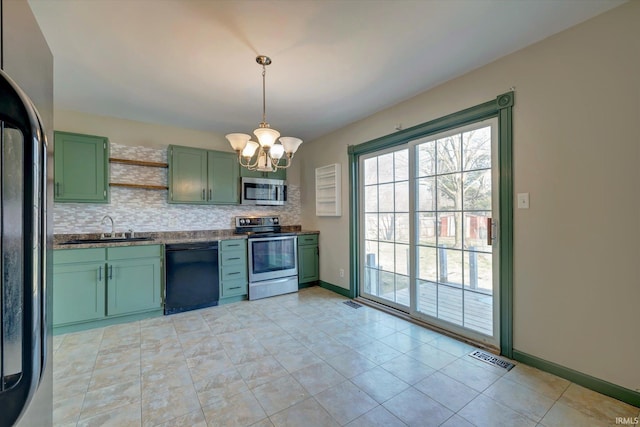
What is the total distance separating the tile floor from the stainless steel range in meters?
0.99

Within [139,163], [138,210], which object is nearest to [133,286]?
[138,210]

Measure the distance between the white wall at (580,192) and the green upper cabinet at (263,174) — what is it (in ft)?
9.99

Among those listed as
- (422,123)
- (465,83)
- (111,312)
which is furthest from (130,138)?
(465,83)

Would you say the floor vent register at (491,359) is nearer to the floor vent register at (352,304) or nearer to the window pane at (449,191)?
the window pane at (449,191)

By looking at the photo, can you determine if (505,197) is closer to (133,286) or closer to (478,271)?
(478,271)

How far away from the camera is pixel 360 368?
2.15 metres

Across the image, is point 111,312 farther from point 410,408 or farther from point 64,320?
point 410,408

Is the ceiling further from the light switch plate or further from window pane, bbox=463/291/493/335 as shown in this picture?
window pane, bbox=463/291/493/335

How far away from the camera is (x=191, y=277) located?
3.45 metres

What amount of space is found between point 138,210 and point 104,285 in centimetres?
108

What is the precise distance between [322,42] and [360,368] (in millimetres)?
2492

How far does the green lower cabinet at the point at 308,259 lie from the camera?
4336mm

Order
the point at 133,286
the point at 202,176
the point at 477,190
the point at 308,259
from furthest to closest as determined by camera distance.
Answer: the point at 308,259 < the point at 202,176 < the point at 133,286 < the point at 477,190

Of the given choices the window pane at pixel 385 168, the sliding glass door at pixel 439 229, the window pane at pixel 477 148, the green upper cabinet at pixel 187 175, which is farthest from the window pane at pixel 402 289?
the green upper cabinet at pixel 187 175
